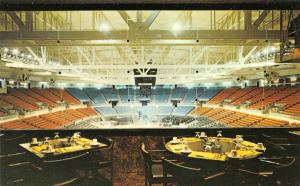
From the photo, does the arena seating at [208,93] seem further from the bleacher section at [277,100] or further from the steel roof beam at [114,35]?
the steel roof beam at [114,35]

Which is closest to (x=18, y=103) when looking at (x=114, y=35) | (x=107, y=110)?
(x=114, y=35)

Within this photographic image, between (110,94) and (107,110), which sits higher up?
(110,94)

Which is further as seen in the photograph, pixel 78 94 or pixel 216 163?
pixel 78 94

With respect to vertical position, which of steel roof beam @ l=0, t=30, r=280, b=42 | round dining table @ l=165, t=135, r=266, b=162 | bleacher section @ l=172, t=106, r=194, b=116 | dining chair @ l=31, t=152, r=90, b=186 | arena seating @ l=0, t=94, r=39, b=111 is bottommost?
bleacher section @ l=172, t=106, r=194, b=116

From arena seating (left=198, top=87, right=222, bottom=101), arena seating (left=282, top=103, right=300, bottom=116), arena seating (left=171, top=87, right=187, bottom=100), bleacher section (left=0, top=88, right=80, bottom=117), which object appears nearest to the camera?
arena seating (left=282, top=103, right=300, bottom=116)

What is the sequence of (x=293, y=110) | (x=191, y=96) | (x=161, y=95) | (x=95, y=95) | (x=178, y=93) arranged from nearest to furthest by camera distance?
(x=293, y=110) < (x=95, y=95) < (x=191, y=96) < (x=178, y=93) < (x=161, y=95)

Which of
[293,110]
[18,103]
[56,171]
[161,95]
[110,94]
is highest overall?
[110,94]

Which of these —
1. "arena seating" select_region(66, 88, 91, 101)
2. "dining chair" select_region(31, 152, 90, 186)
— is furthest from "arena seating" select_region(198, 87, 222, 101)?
"dining chair" select_region(31, 152, 90, 186)

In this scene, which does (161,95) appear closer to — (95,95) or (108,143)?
(95,95)

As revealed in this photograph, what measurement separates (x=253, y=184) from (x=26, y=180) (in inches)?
98.5

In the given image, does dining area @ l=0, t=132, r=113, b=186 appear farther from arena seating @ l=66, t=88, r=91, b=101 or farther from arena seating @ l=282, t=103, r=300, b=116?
arena seating @ l=66, t=88, r=91, b=101

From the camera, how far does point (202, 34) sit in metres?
5.34

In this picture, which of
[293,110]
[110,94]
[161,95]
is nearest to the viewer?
[293,110]

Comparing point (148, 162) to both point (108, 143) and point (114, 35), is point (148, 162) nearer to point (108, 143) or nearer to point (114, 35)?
point (108, 143)
